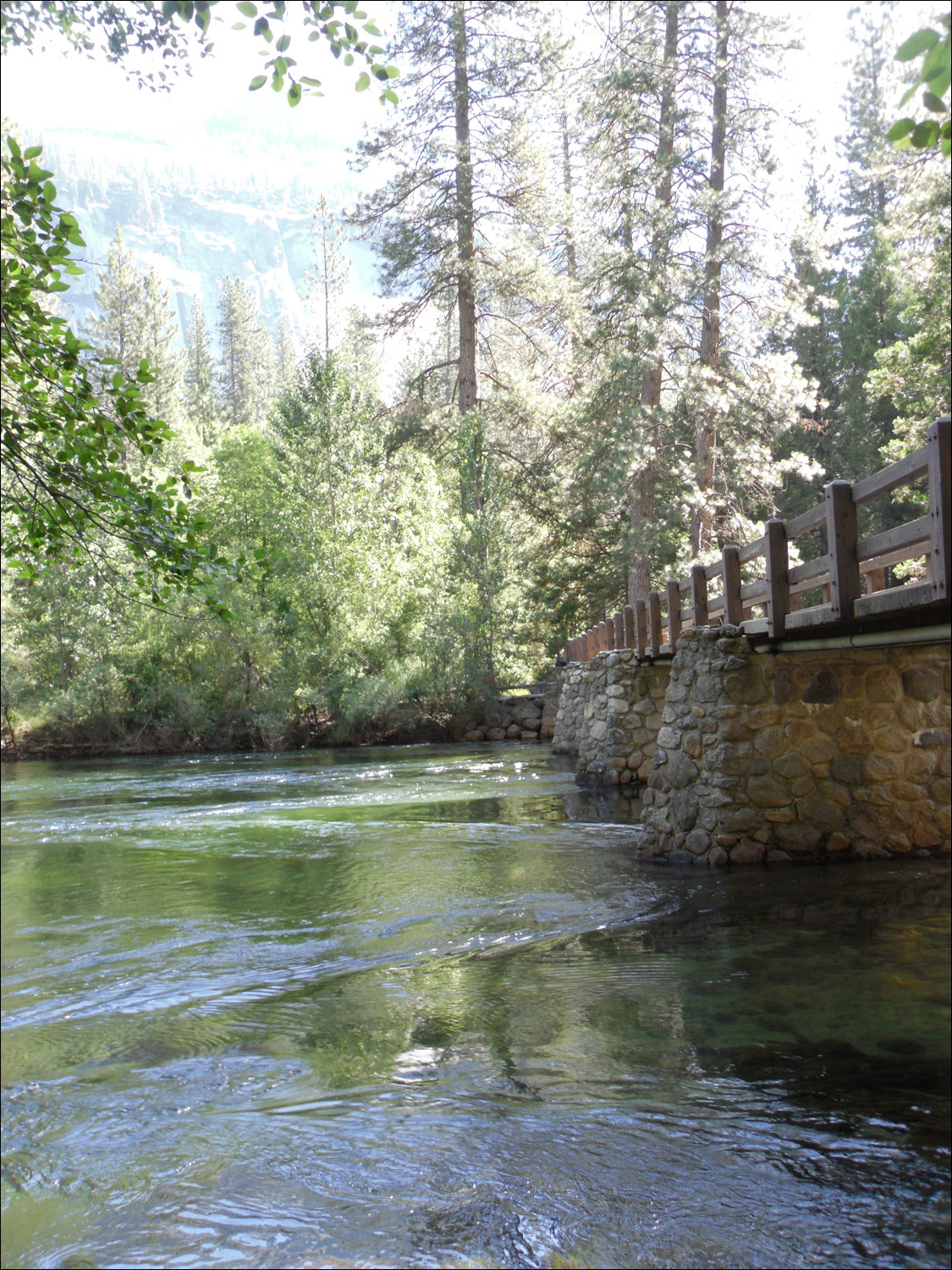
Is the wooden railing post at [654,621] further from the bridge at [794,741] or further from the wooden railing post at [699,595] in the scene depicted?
the bridge at [794,741]

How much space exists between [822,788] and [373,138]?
2333 cm

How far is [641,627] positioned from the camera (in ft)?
42.1

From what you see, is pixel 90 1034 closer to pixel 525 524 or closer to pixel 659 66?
pixel 659 66

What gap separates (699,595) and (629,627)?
164 inches

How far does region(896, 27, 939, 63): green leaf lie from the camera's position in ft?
6.07

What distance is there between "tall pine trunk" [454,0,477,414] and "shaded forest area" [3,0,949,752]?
99 mm

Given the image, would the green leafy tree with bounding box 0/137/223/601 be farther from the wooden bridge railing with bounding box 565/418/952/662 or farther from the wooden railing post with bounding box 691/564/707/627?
the wooden railing post with bounding box 691/564/707/627

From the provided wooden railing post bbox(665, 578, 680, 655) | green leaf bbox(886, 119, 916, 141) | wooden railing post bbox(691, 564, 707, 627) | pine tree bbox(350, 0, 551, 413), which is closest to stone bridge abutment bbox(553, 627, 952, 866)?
wooden railing post bbox(691, 564, 707, 627)

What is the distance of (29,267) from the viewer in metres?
4.17

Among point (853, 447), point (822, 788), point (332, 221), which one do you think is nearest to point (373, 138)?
point (332, 221)

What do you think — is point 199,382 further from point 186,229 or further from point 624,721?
point 186,229

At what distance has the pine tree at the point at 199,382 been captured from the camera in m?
46.5

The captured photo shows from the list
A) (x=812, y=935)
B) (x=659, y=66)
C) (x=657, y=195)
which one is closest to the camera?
(x=812, y=935)

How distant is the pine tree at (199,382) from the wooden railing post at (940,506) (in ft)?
137
